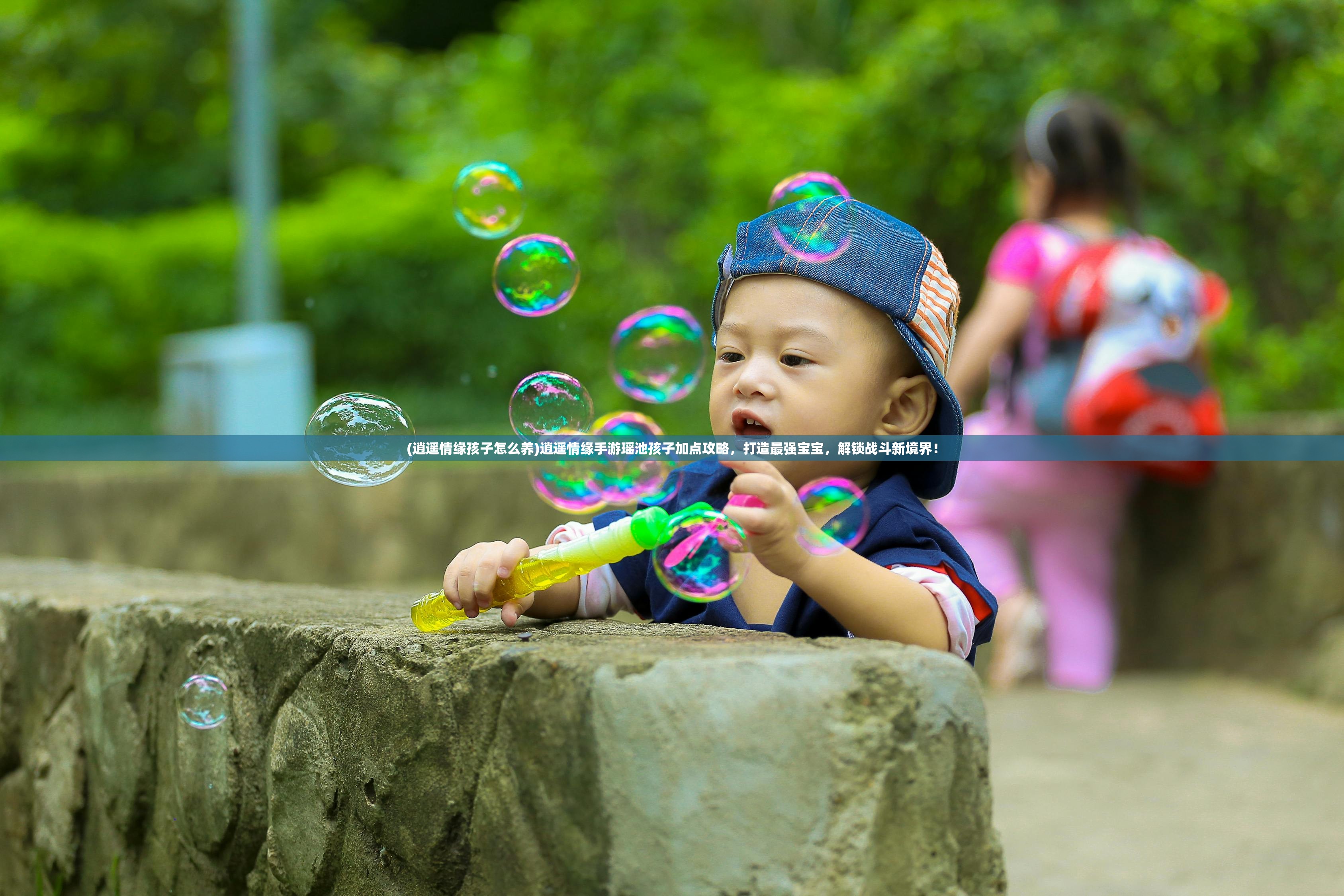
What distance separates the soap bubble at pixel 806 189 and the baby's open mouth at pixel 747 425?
1.68 ft

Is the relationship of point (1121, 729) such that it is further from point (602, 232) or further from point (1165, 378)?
point (602, 232)

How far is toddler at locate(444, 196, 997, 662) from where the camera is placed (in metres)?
1.54

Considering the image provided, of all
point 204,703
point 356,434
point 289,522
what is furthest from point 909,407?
point 289,522

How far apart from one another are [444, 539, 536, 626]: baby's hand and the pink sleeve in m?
2.74

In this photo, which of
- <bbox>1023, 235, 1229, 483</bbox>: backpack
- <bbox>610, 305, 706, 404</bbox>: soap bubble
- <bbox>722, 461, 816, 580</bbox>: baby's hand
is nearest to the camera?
<bbox>722, 461, 816, 580</bbox>: baby's hand

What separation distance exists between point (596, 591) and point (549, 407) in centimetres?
28

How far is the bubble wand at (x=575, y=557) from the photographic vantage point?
1.46 m

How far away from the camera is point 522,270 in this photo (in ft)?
7.64

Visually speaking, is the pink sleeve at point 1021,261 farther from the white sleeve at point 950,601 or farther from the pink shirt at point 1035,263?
the white sleeve at point 950,601

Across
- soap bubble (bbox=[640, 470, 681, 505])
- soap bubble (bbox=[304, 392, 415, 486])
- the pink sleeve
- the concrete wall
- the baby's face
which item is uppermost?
the pink sleeve

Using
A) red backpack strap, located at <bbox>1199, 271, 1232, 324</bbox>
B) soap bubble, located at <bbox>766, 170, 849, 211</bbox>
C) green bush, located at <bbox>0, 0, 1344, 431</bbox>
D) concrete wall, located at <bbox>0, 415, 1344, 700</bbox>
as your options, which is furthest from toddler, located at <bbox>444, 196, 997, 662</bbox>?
green bush, located at <bbox>0, 0, 1344, 431</bbox>

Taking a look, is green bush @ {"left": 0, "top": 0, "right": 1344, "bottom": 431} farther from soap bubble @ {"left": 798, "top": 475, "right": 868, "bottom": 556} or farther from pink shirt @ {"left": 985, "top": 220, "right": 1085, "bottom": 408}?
soap bubble @ {"left": 798, "top": 475, "right": 868, "bottom": 556}

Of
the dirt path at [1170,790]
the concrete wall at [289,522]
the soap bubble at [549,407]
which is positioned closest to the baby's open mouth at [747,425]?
the soap bubble at [549,407]

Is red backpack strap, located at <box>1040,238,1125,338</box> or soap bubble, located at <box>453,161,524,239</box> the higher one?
soap bubble, located at <box>453,161,524,239</box>
